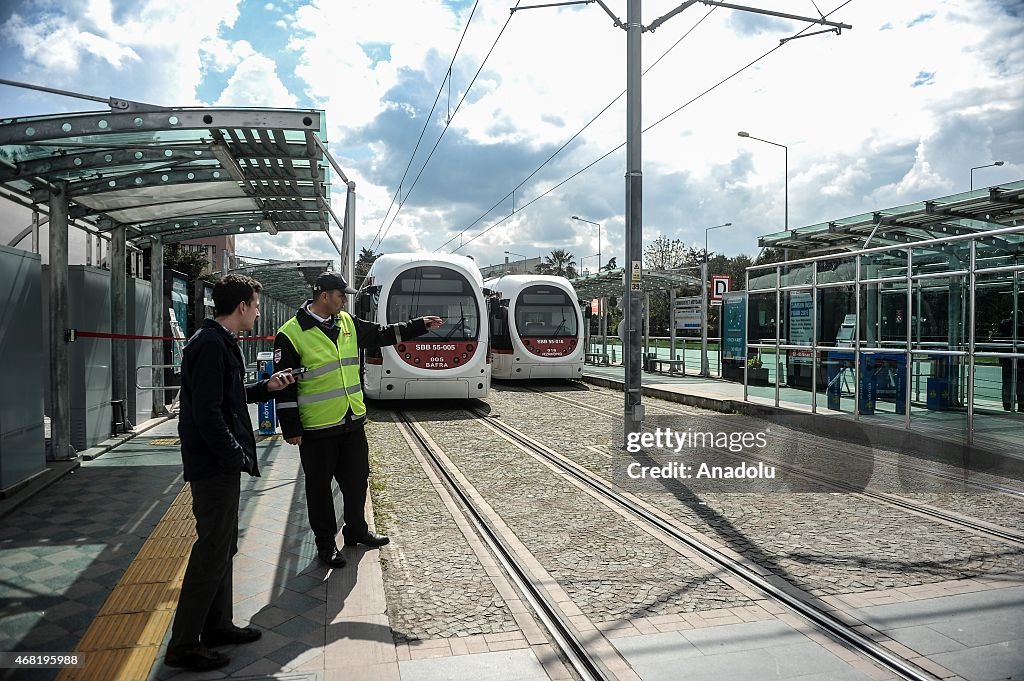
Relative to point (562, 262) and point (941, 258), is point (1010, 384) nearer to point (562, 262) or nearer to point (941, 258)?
point (941, 258)

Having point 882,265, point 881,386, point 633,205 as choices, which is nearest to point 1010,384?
point 881,386

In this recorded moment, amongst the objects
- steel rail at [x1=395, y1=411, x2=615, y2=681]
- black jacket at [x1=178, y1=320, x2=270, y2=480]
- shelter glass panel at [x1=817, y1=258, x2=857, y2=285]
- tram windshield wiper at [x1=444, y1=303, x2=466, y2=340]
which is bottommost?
steel rail at [x1=395, y1=411, x2=615, y2=681]

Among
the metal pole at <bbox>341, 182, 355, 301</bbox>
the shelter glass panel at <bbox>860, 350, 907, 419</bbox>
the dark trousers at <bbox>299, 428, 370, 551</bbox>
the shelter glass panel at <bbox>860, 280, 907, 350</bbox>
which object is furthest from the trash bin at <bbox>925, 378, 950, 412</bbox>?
the dark trousers at <bbox>299, 428, 370, 551</bbox>

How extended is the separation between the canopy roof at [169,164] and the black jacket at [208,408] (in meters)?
3.39

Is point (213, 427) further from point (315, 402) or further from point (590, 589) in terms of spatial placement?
point (590, 589)

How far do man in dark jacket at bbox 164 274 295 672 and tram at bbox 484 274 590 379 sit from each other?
1527 cm

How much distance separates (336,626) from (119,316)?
25.5ft

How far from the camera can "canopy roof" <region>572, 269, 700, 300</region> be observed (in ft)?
74.0

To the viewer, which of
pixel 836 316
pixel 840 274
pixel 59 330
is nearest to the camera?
pixel 59 330

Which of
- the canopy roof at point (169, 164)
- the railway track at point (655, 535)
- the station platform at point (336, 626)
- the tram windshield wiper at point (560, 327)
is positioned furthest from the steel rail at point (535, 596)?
the tram windshield wiper at point (560, 327)

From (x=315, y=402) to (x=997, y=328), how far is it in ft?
40.1

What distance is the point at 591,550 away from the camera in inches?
221

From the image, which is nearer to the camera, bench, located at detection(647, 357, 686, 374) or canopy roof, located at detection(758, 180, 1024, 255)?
canopy roof, located at detection(758, 180, 1024, 255)

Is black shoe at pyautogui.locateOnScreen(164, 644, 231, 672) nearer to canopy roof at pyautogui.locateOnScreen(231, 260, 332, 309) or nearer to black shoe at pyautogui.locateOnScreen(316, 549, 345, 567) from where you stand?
black shoe at pyautogui.locateOnScreen(316, 549, 345, 567)
